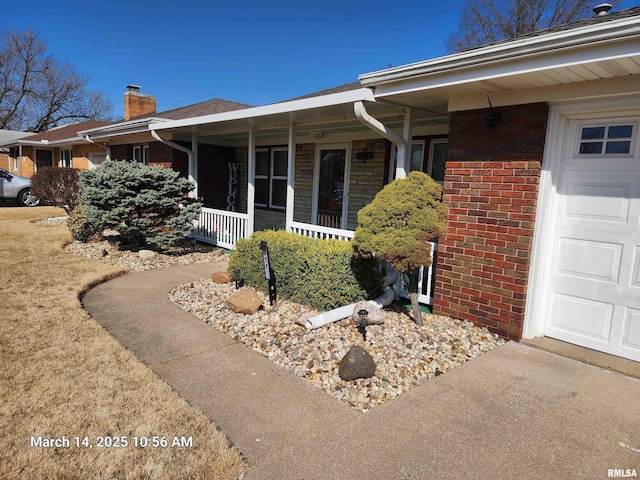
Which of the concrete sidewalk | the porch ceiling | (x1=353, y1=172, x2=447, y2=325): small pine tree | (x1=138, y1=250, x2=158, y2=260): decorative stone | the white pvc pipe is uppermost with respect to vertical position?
the porch ceiling

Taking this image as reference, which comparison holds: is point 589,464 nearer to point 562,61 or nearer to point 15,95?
point 562,61

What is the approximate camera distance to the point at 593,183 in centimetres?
392

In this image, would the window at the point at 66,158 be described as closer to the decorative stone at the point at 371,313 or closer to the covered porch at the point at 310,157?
the covered porch at the point at 310,157

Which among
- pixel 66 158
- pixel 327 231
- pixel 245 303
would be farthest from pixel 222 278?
pixel 66 158

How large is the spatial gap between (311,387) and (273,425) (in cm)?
61

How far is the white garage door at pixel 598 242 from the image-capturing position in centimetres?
372

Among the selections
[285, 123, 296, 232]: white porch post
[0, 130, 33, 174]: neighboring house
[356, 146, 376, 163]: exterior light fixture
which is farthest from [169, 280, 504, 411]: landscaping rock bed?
[0, 130, 33, 174]: neighboring house

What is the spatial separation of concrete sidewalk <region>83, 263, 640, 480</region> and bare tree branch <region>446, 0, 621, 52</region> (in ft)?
59.2

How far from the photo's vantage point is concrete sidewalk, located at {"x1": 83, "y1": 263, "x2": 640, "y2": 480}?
241 cm

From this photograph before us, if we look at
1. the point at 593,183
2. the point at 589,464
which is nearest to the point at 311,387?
the point at 589,464

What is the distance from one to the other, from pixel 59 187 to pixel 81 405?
11609mm

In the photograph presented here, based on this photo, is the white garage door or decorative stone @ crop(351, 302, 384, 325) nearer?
the white garage door

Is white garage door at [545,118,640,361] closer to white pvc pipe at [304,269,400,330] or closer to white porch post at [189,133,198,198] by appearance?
white pvc pipe at [304,269,400,330]

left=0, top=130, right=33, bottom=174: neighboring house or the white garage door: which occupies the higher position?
left=0, top=130, right=33, bottom=174: neighboring house
